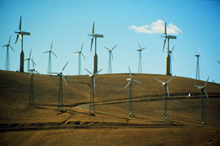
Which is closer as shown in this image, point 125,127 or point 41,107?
point 125,127

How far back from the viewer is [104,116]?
62.4 m

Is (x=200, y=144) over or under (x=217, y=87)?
under

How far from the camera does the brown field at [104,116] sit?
51750 mm

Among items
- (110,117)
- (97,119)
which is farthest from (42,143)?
(110,117)

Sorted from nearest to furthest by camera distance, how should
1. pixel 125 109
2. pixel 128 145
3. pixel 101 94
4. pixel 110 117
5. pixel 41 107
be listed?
pixel 128 145, pixel 110 117, pixel 41 107, pixel 125 109, pixel 101 94

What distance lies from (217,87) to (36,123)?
72.9 meters

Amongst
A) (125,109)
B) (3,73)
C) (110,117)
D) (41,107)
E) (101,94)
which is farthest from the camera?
(3,73)

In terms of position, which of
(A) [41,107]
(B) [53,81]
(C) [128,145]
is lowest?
(C) [128,145]

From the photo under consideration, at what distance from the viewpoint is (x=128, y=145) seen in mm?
49656

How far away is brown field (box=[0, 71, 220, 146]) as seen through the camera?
2037 inches

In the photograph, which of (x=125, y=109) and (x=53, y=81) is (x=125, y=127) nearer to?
(x=125, y=109)

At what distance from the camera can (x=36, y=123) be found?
5703cm

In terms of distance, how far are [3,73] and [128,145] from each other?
2496 inches

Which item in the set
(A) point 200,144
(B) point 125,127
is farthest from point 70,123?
(A) point 200,144
